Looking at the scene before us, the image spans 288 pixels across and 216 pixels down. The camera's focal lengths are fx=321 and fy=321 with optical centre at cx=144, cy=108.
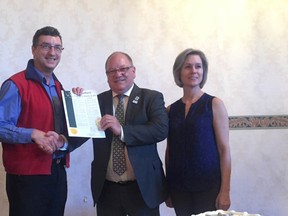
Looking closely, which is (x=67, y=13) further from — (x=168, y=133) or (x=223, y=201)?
(x=223, y=201)

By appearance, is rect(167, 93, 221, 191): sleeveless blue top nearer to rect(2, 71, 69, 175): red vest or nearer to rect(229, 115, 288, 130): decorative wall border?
rect(2, 71, 69, 175): red vest

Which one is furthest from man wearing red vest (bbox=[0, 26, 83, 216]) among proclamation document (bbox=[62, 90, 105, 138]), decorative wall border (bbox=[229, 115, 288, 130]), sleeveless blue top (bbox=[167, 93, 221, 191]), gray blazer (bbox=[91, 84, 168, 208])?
decorative wall border (bbox=[229, 115, 288, 130])

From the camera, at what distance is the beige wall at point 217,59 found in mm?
2662

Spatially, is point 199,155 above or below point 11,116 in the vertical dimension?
below

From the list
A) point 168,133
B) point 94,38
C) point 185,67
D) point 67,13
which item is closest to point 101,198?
point 168,133

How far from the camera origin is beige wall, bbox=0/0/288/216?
266cm

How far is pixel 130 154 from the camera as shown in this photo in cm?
171

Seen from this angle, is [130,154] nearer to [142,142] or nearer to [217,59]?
[142,142]

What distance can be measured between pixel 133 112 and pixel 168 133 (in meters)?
0.24

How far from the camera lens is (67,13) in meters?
2.62

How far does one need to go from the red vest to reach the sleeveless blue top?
2.33 ft

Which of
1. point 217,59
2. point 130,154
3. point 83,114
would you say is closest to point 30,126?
point 83,114

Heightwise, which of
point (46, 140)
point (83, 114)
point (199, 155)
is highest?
point (83, 114)

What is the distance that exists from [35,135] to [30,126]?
0.14 m
